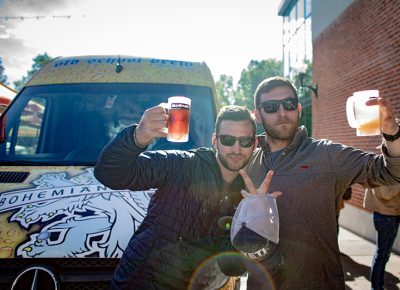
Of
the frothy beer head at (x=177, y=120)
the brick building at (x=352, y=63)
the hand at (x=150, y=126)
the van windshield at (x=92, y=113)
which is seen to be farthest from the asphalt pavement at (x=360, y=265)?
the hand at (x=150, y=126)

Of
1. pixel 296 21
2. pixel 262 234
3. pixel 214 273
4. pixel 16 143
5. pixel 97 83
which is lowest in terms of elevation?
pixel 214 273

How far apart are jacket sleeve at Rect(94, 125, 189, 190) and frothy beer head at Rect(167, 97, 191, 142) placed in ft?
0.63

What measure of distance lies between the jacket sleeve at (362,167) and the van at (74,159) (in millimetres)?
1333

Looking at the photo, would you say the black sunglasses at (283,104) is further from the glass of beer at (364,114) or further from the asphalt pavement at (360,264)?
the asphalt pavement at (360,264)

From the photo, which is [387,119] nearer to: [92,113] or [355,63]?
[92,113]

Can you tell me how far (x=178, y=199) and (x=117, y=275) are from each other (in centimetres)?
56

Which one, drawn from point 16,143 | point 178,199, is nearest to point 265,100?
point 178,199

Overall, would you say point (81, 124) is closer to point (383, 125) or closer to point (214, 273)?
point (214, 273)

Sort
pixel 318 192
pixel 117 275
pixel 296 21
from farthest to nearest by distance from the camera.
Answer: pixel 296 21 → pixel 318 192 → pixel 117 275

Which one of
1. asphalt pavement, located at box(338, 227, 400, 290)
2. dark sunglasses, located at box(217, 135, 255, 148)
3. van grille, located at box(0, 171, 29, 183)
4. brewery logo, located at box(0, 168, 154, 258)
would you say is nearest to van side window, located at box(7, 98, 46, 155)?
van grille, located at box(0, 171, 29, 183)

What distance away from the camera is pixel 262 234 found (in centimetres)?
190

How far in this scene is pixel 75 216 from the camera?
2.33 metres

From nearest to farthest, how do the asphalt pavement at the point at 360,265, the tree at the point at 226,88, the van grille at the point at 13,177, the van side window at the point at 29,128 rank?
the van grille at the point at 13,177 < the van side window at the point at 29,128 < the asphalt pavement at the point at 360,265 < the tree at the point at 226,88

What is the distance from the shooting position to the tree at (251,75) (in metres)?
77.8
